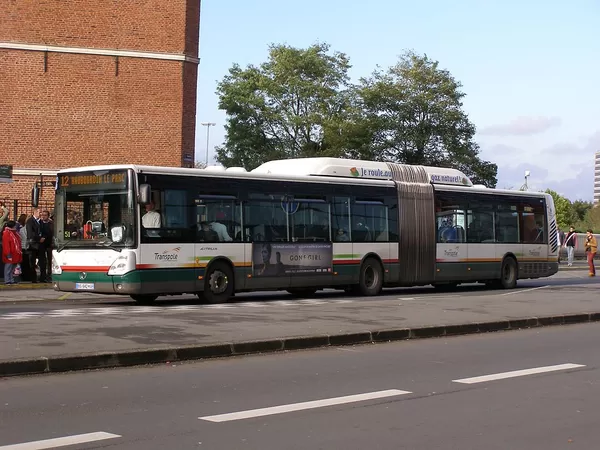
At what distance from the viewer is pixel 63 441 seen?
7.00 meters

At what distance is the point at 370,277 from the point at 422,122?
159 ft

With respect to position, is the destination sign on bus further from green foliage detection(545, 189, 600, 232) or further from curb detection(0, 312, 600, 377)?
green foliage detection(545, 189, 600, 232)

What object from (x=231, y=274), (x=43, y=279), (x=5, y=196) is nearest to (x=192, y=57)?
(x=5, y=196)

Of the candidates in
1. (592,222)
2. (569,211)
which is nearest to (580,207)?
(569,211)

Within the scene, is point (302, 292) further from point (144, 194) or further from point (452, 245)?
point (144, 194)

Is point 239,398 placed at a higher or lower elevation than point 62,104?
lower

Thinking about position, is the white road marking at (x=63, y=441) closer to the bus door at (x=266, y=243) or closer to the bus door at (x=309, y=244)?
the bus door at (x=266, y=243)

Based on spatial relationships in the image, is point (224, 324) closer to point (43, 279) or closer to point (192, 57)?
point (43, 279)

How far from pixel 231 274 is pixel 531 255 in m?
12.0

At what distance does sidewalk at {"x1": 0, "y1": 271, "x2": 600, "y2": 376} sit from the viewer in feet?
36.0

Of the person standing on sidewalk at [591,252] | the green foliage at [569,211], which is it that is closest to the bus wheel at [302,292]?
the person standing on sidewalk at [591,252]

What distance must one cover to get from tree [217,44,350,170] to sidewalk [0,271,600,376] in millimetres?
A: 65681

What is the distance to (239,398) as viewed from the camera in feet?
29.7

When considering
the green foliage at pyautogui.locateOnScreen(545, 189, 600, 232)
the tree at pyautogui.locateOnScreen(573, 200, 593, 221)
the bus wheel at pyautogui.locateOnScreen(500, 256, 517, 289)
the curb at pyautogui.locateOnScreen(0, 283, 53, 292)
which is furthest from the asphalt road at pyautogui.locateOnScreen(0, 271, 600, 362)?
the tree at pyautogui.locateOnScreen(573, 200, 593, 221)
